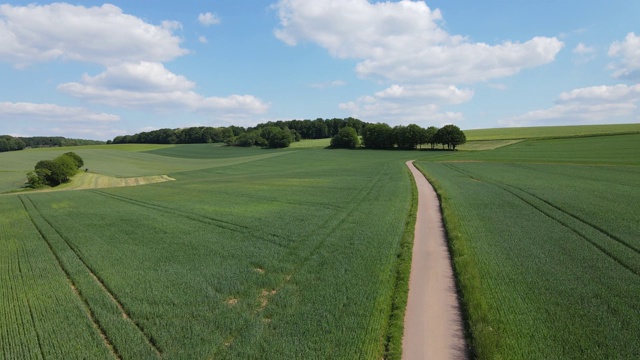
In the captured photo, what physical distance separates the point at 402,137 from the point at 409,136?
2.32m

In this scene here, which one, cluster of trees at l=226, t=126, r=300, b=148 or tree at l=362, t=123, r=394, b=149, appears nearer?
tree at l=362, t=123, r=394, b=149

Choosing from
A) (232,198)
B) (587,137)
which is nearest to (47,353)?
(232,198)

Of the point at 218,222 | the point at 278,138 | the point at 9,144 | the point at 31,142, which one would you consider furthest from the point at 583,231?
the point at 31,142

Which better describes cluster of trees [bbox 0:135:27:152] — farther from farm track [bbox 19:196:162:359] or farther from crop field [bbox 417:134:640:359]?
crop field [bbox 417:134:640:359]

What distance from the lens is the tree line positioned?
87375 mm

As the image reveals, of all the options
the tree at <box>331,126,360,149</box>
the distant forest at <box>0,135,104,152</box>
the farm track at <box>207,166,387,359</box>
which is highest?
the distant forest at <box>0,135,104,152</box>

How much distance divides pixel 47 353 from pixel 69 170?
180 feet

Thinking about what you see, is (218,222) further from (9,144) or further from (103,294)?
(9,144)

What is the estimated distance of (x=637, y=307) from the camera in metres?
10.4

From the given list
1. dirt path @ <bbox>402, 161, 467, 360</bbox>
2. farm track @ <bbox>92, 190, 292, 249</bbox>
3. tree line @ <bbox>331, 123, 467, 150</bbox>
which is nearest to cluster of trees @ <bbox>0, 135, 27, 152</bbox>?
tree line @ <bbox>331, 123, 467, 150</bbox>

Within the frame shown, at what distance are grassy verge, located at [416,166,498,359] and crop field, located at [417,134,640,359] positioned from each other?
0.03m

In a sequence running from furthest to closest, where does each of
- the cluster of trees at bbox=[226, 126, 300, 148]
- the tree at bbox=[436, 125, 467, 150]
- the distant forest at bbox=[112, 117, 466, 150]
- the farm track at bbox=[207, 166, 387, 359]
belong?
1. the cluster of trees at bbox=[226, 126, 300, 148]
2. the distant forest at bbox=[112, 117, 466, 150]
3. the tree at bbox=[436, 125, 467, 150]
4. the farm track at bbox=[207, 166, 387, 359]

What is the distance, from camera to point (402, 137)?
318ft

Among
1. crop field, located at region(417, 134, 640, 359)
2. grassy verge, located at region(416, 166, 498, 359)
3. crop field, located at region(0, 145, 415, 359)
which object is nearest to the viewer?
grassy verge, located at region(416, 166, 498, 359)
